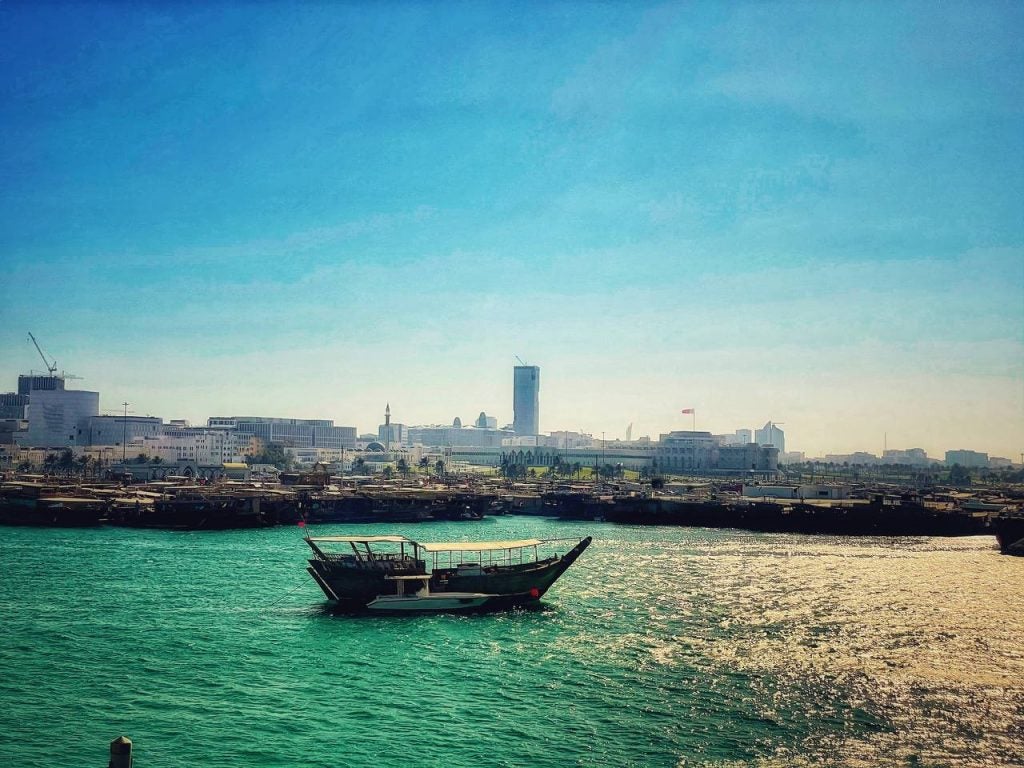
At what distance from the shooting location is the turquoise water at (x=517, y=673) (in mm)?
29594

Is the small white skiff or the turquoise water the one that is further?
the small white skiff

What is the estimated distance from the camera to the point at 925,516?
12312cm

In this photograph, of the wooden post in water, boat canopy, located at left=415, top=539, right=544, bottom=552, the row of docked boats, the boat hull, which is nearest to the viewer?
the wooden post in water

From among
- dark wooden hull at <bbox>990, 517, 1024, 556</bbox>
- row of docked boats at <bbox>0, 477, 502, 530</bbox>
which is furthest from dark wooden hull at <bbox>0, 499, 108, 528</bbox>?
dark wooden hull at <bbox>990, 517, 1024, 556</bbox>

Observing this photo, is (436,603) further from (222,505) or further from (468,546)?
(222,505)

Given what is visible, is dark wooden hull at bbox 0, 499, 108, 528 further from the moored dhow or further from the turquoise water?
the moored dhow

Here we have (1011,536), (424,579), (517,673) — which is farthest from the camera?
(1011,536)

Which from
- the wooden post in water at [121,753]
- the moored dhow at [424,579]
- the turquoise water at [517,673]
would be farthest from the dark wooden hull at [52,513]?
the wooden post in water at [121,753]

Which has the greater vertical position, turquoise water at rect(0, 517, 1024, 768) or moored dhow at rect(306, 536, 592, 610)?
moored dhow at rect(306, 536, 592, 610)

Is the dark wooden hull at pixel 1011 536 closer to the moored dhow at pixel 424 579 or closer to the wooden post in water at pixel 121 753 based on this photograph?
the moored dhow at pixel 424 579

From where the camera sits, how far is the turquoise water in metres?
29.6

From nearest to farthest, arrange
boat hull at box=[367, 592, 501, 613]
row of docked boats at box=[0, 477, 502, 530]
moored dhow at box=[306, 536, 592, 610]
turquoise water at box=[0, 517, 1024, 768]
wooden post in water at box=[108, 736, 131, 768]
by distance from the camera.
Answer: wooden post in water at box=[108, 736, 131, 768]
turquoise water at box=[0, 517, 1024, 768]
boat hull at box=[367, 592, 501, 613]
moored dhow at box=[306, 536, 592, 610]
row of docked boats at box=[0, 477, 502, 530]

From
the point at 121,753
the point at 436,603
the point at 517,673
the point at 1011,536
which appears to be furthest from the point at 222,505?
the point at 1011,536

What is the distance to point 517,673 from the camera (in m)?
39.0
